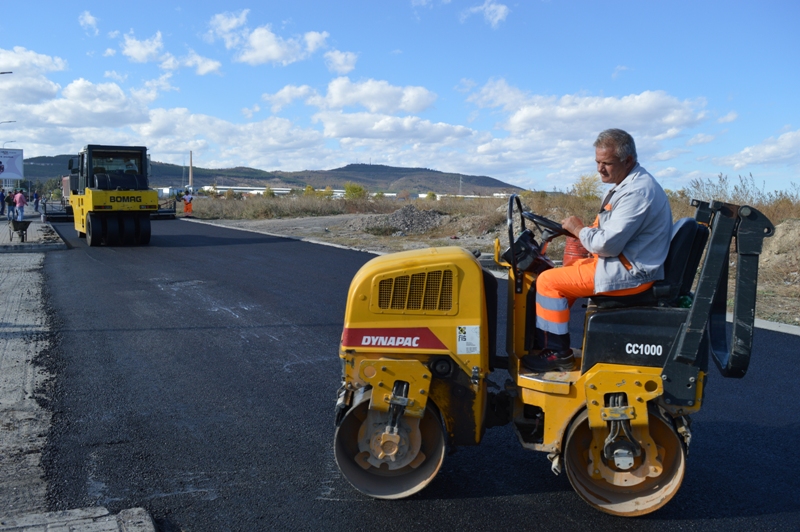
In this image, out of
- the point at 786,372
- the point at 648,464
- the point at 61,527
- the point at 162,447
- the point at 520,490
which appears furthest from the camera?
the point at 786,372

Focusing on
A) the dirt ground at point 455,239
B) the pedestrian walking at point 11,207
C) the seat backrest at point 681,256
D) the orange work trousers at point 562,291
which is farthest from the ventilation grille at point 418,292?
the pedestrian walking at point 11,207

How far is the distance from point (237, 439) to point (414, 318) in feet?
5.72

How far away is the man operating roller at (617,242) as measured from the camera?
3324mm

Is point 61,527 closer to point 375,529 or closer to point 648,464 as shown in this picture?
point 375,529

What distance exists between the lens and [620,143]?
3.50 metres

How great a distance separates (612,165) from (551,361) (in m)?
1.10

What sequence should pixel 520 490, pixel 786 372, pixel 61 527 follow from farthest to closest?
A: pixel 786 372 < pixel 520 490 < pixel 61 527

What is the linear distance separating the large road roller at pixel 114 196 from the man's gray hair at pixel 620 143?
58.1 feet

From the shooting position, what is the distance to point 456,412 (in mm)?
3631

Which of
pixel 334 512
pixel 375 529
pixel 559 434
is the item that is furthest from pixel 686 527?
pixel 334 512

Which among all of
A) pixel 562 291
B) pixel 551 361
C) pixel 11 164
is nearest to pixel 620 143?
pixel 562 291

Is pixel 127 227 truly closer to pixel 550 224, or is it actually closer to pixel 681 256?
pixel 550 224

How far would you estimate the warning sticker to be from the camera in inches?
139

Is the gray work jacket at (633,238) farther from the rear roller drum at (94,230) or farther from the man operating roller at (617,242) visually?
the rear roller drum at (94,230)
